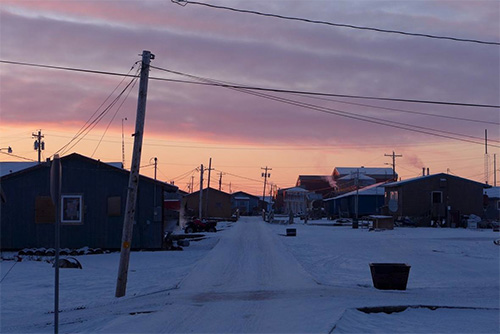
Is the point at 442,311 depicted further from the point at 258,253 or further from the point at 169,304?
the point at 258,253

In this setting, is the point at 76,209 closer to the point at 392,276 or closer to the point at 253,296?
the point at 253,296

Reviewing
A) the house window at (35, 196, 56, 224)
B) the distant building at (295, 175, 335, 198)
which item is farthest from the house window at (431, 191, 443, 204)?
the distant building at (295, 175, 335, 198)

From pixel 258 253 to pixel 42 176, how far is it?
12.4 m

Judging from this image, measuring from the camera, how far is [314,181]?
170 m

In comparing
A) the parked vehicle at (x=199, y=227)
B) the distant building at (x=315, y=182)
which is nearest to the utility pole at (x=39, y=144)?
the parked vehicle at (x=199, y=227)

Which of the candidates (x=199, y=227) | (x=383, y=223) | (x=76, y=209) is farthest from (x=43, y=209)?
(x=383, y=223)

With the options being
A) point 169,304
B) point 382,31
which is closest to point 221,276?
point 169,304

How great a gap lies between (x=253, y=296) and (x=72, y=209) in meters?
19.4

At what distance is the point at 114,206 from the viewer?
32.8m

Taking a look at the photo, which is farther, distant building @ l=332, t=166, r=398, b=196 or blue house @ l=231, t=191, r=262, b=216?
blue house @ l=231, t=191, r=262, b=216

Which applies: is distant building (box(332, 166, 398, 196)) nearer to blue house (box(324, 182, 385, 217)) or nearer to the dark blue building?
blue house (box(324, 182, 385, 217))

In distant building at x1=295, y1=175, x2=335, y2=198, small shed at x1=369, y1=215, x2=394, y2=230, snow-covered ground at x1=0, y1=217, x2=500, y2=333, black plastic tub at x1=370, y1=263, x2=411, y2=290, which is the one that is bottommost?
snow-covered ground at x1=0, y1=217, x2=500, y2=333

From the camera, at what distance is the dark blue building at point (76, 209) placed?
32312mm

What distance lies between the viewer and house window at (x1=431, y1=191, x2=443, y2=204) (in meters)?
68.6
